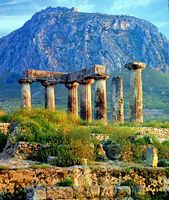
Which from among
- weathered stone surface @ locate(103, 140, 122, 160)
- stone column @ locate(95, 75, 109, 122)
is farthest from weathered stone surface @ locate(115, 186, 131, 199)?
stone column @ locate(95, 75, 109, 122)

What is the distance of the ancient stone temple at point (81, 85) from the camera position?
136 ft

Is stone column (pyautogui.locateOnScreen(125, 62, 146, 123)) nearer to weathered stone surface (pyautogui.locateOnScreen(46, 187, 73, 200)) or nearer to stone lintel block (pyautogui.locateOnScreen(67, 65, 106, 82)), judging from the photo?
stone lintel block (pyautogui.locateOnScreen(67, 65, 106, 82))

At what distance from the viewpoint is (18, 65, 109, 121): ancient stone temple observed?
136ft

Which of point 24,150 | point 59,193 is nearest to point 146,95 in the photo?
point 24,150

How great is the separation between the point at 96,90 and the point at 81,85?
9.28 feet

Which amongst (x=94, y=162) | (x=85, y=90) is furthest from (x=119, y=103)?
(x=94, y=162)

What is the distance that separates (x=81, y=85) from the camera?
44.6m

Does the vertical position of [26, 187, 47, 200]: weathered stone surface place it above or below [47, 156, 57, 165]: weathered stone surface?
below

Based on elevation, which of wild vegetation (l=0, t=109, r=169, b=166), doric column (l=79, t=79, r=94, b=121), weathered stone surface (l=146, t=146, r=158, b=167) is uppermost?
doric column (l=79, t=79, r=94, b=121)

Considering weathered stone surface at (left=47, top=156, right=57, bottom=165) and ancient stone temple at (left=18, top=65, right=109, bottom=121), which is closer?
weathered stone surface at (left=47, top=156, right=57, bottom=165)

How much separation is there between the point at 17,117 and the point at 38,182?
11.2 metres

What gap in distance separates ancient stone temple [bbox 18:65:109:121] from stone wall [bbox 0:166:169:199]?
65.8ft

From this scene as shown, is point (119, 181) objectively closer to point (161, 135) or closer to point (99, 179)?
point (99, 179)

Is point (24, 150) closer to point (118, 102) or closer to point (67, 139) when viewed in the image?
point (67, 139)
